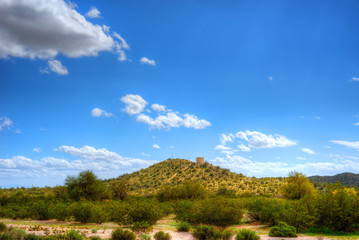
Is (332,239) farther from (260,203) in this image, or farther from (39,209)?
(39,209)

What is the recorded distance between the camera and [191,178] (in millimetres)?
82625

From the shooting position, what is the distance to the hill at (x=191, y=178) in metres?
76.2

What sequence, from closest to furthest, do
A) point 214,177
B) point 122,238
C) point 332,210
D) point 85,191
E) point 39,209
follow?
→ point 122,238 → point 332,210 → point 39,209 → point 85,191 → point 214,177

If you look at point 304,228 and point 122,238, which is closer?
point 122,238

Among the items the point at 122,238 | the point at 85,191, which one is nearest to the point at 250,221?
the point at 122,238

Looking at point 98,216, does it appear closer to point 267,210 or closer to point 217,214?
point 217,214

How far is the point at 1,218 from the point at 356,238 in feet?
115

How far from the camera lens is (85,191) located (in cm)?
4412

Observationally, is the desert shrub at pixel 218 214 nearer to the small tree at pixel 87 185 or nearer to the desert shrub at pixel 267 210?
the desert shrub at pixel 267 210

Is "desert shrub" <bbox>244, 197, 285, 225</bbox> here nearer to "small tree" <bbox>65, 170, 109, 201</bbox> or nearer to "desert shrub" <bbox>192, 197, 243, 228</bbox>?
"desert shrub" <bbox>192, 197, 243, 228</bbox>

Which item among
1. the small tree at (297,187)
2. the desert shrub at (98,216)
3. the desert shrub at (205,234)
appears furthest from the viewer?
the small tree at (297,187)

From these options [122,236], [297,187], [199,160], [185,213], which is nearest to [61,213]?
[185,213]

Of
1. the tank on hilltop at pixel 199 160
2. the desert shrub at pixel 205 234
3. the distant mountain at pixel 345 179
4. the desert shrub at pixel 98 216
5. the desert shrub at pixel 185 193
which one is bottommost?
the desert shrub at pixel 205 234

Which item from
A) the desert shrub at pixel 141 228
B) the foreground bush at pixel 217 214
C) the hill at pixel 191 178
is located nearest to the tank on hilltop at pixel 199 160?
the hill at pixel 191 178
